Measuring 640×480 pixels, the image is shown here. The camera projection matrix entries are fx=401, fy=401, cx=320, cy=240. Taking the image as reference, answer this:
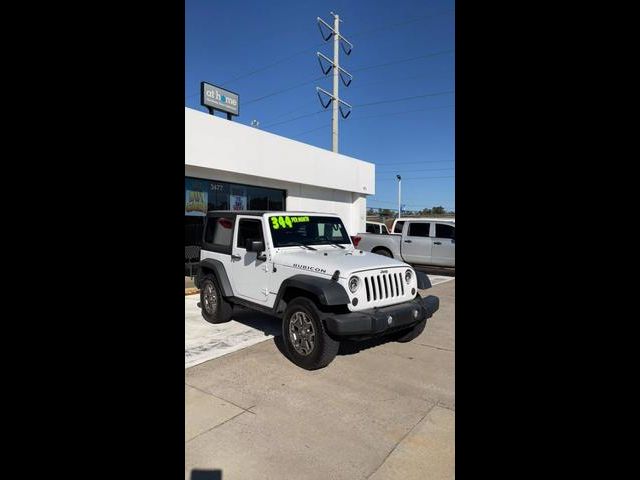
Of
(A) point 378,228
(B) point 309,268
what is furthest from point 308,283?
(A) point 378,228

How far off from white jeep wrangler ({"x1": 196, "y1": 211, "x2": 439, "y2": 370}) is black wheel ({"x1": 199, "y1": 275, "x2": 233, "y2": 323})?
0.05ft

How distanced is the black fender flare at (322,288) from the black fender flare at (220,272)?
1.75 metres

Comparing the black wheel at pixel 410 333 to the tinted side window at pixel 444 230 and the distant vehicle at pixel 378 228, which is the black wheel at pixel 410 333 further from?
the distant vehicle at pixel 378 228

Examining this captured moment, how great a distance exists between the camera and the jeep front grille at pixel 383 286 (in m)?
4.61

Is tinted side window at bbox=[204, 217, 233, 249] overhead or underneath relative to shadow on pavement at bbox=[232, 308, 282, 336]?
overhead

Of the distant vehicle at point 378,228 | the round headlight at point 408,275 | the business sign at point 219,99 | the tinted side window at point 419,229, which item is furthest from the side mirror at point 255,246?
the distant vehicle at point 378,228

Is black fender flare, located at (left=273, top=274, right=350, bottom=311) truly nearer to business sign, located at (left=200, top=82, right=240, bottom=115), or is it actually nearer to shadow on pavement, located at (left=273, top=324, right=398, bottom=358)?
shadow on pavement, located at (left=273, top=324, right=398, bottom=358)

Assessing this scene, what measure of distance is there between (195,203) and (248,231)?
6731mm

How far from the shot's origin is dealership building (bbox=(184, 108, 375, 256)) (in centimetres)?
1175

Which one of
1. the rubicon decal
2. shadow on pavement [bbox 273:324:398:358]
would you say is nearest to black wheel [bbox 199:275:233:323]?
shadow on pavement [bbox 273:324:398:358]

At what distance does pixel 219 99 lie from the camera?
15.2 meters

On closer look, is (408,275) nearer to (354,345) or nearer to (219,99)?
(354,345)
